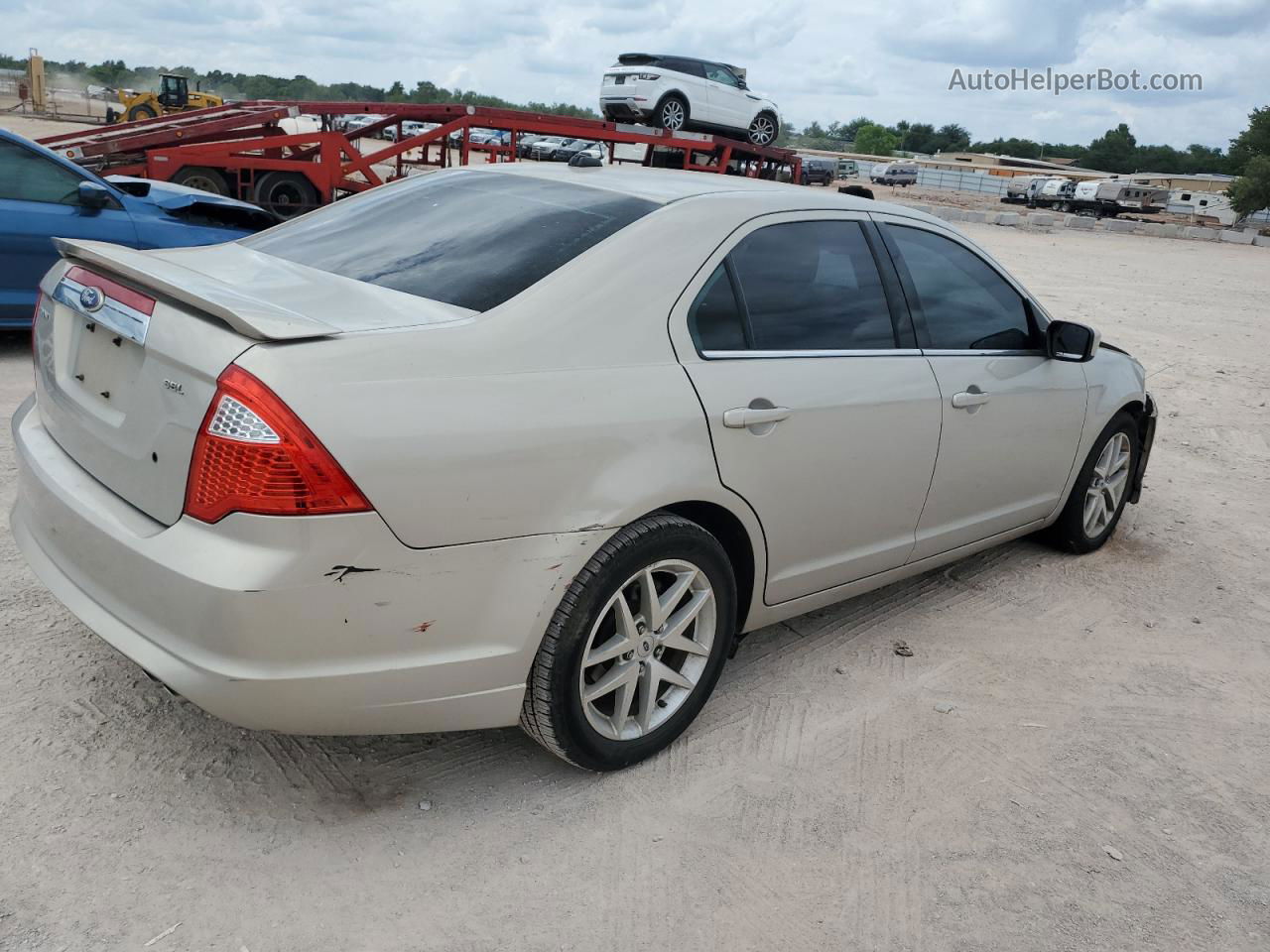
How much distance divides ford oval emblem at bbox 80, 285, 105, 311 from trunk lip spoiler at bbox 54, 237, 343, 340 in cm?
7

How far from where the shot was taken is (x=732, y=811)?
9.60 feet

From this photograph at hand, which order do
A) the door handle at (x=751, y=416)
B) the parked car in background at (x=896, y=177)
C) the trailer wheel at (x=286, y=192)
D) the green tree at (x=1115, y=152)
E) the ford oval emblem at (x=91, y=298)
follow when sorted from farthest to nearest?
the green tree at (x=1115, y=152), the parked car in background at (x=896, y=177), the trailer wheel at (x=286, y=192), the door handle at (x=751, y=416), the ford oval emblem at (x=91, y=298)

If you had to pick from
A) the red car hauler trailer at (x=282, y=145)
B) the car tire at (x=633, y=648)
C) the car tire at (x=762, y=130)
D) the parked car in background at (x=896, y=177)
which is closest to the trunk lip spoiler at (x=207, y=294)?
the car tire at (x=633, y=648)

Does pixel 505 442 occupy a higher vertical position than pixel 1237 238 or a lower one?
lower

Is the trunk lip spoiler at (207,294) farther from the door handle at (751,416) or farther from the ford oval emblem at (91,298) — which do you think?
the door handle at (751,416)


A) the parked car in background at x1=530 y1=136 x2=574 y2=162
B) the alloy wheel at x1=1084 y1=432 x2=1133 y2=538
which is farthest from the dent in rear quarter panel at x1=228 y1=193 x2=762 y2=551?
the parked car in background at x1=530 y1=136 x2=574 y2=162

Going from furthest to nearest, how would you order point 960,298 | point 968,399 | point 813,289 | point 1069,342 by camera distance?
point 1069,342 → point 960,298 → point 968,399 → point 813,289

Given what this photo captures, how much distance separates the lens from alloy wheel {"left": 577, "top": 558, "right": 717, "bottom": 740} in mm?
2883

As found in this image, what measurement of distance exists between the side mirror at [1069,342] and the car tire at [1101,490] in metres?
0.67

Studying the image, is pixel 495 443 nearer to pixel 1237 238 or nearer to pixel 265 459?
pixel 265 459

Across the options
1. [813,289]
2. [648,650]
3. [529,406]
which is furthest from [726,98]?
[529,406]

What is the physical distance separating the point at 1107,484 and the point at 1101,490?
0.06m

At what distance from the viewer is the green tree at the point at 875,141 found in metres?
149

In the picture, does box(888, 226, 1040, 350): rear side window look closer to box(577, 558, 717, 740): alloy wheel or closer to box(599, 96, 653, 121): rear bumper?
box(577, 558, 717, 740): alloy wheel
